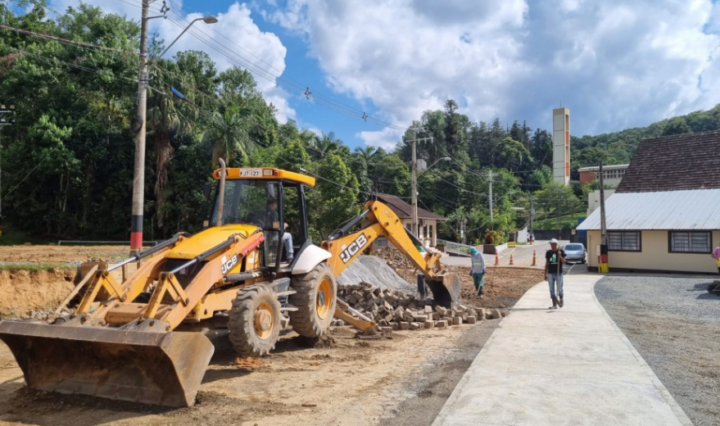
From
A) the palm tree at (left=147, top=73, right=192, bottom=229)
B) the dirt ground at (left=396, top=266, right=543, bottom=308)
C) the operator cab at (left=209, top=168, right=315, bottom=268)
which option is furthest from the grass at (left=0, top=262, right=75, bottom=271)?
the palm tree at (left=147, top=73, right=192, bottom=229)

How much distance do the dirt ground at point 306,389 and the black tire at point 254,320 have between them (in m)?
0.52

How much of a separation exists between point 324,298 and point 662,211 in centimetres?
2436

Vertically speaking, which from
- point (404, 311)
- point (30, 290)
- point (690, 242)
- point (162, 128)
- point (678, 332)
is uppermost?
point (162, 128)

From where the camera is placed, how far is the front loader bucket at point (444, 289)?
43.7 ft

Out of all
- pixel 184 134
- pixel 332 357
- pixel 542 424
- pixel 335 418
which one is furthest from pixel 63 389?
pixel 184 134

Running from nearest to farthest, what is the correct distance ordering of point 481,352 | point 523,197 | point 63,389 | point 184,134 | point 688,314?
point 63,389 → point 481,352 → point 688,314 → point 184,134 → point 523,197

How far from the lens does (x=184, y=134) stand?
36094 mm

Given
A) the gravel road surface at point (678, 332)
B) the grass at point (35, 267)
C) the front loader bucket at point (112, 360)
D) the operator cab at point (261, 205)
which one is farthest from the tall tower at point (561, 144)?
the front loader bucket at point (112, 360)

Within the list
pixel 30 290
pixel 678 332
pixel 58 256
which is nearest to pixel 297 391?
pixel 678 332

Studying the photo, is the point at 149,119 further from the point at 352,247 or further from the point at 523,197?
the point at 523,197

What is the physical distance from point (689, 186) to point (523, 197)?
164 feet

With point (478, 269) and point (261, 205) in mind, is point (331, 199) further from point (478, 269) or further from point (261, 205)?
point (261, 205)

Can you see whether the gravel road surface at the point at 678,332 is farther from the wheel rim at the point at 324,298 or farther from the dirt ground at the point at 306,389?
the wheel rim at the point at 324,298

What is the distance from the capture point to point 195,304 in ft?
22.4
